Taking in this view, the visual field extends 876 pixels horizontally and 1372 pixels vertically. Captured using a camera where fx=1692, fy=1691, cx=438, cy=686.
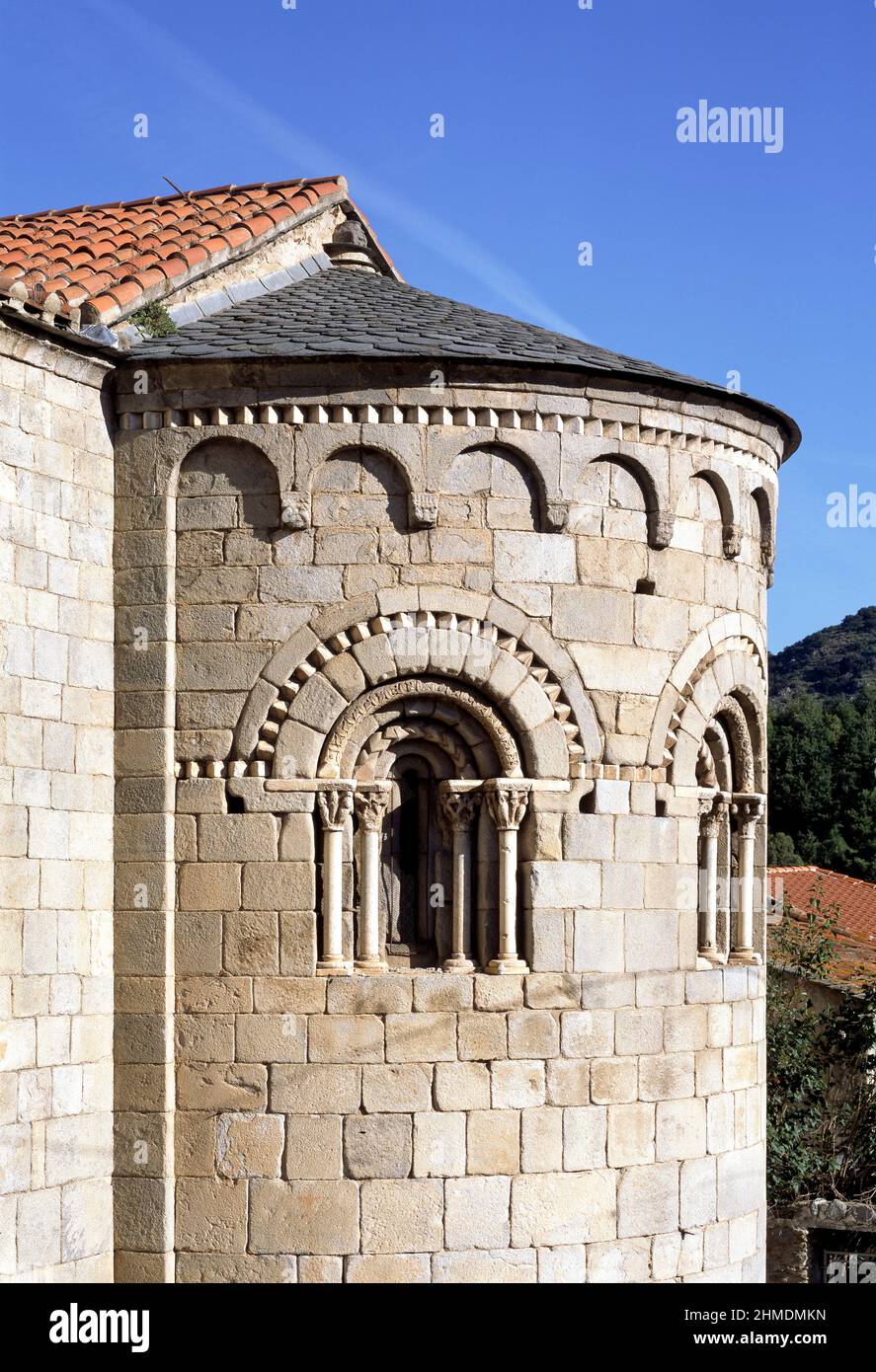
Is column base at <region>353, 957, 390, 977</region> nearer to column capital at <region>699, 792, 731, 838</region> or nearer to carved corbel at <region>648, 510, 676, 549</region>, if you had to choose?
column capital at <region>699, 792, 731, 838</region>

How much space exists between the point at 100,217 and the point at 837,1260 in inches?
464

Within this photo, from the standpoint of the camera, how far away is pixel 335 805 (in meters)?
10.1

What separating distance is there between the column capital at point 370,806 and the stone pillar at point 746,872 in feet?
9.66

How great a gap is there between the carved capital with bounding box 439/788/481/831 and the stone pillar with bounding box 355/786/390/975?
415 mm

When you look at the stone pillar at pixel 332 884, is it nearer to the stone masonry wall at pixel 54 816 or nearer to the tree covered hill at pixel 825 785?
the stone masonry wall at pixel 54 816

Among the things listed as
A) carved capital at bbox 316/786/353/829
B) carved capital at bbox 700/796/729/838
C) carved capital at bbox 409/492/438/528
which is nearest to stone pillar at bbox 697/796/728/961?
carved capital at bbox 700/796/729/838

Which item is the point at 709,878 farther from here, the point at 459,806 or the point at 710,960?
the point at 459,806

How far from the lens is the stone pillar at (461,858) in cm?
1028

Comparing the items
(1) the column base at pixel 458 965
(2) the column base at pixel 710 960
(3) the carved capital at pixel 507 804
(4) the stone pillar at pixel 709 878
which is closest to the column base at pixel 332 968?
(1) the column base at pixel 458 965

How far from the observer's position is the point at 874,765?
40062mm

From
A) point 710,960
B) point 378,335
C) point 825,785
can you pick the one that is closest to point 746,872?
point 710,960

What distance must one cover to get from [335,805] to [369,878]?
0.50 metres

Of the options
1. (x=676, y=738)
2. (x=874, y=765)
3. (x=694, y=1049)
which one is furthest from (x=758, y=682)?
(x=874, y=765)
